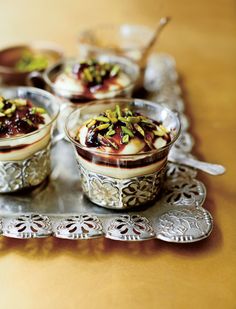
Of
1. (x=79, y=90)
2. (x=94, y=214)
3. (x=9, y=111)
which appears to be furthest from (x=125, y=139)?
(x=79, y=90)

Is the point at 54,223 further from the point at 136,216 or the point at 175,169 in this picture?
the point at 175,169

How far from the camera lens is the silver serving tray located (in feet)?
3.26

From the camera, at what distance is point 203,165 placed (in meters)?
1.20

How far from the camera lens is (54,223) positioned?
1.03 meters

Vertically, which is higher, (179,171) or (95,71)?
(95,71)

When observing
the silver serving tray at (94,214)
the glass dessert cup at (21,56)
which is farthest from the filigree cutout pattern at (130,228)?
the glass dessert cup at (21,56)

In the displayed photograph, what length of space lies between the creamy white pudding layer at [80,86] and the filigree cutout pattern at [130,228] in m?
0.45

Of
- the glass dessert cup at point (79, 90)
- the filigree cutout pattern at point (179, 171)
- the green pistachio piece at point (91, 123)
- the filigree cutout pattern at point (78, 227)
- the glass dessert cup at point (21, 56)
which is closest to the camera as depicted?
the filigree cutout pattern at point (78, 227)

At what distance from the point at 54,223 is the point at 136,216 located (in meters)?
0.18

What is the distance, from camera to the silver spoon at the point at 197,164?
1.17 meters

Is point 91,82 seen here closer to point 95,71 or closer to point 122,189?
point 95,71

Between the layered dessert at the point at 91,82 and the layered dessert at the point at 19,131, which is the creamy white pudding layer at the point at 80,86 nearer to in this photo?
the layered dessert at the point at 91,82

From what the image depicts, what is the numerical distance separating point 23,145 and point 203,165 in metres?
0.45

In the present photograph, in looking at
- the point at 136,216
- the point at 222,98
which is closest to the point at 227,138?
the point at 222,98
